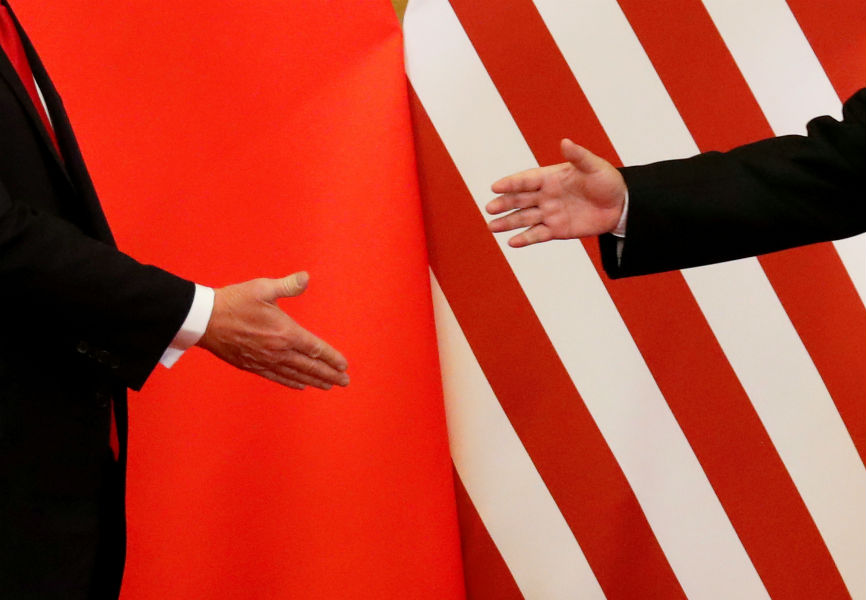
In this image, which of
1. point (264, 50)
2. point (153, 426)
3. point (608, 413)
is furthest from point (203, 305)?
point (608, 413)

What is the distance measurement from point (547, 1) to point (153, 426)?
0.99m

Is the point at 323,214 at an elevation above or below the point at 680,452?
above

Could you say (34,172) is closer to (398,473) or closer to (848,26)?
(398,473)

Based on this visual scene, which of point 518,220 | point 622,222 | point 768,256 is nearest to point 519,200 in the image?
point 518,220

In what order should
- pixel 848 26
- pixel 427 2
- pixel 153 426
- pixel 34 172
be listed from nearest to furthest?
pixel 34 172
pixel 848 26
pixel 153 426
pixel 427 2

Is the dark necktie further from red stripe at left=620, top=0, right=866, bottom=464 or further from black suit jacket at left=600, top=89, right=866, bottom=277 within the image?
red stripe at left=620, top=0, right=866, bottom=464

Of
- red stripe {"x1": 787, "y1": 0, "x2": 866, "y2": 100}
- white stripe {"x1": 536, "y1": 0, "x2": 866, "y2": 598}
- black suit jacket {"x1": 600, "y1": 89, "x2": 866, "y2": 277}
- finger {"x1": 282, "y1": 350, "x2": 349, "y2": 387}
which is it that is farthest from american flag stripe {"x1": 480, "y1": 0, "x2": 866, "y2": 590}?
finger {"x1": 282, "y1": 350, "x2": 349, "y2": 387}

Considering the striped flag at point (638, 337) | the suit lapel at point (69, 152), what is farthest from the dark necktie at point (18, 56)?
the striped flag at point (638, 337)

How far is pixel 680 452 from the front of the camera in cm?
152

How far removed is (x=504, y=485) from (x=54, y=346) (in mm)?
909

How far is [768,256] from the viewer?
56.4 inches

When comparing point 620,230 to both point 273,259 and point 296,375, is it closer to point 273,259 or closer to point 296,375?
point 296,375

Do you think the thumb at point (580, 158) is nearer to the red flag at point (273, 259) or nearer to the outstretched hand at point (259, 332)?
the outstretched hand at point (259, 332)

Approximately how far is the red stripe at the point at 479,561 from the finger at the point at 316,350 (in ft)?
2.00
